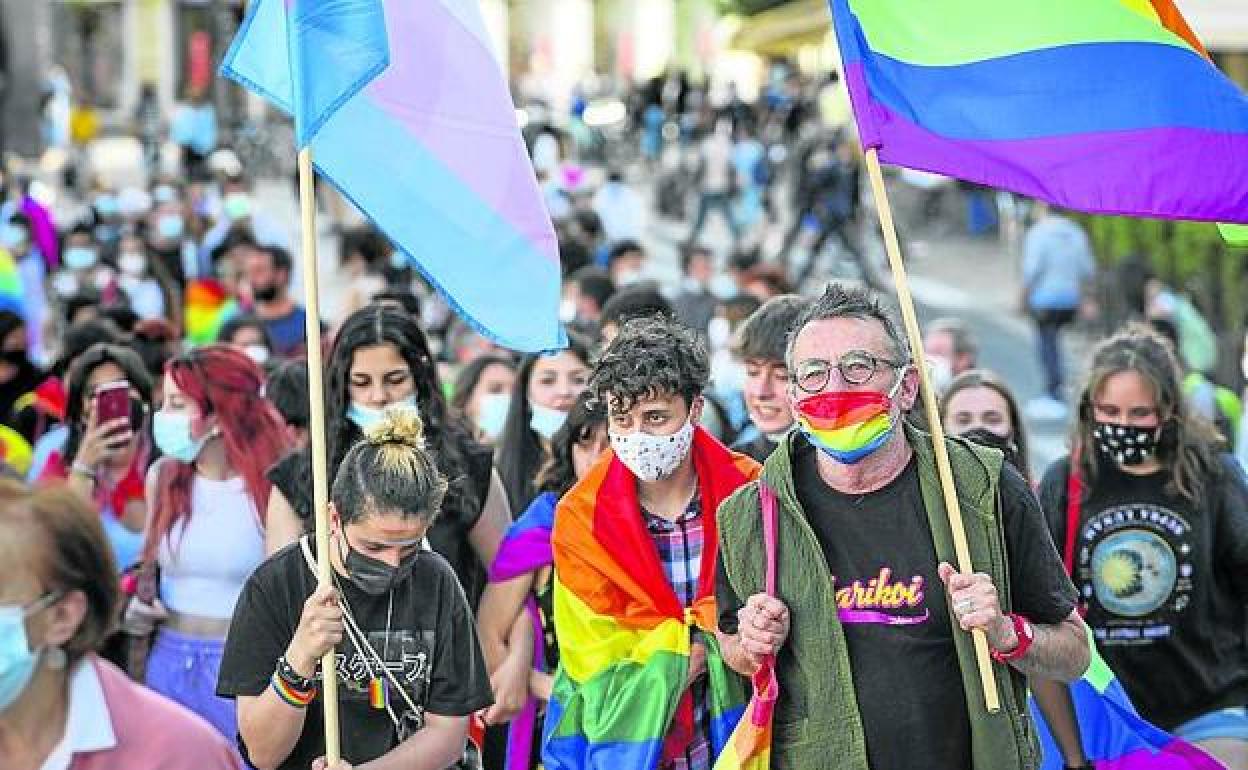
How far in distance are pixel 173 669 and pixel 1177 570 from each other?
291 centimetres

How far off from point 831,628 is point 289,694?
118 cm

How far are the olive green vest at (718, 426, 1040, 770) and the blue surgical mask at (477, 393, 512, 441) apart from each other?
3838mm

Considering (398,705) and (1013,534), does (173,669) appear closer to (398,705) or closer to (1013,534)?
(398,705)

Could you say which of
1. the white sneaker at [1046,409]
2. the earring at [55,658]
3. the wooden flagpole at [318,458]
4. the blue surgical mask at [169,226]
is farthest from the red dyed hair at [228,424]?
the blue surgical mask at [169,226]

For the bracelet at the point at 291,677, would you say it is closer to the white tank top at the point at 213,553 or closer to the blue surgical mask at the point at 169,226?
the white tank top at the point at 213,553

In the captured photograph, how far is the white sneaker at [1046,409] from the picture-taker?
60.0 feet

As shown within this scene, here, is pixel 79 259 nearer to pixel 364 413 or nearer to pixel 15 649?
pixel 364 413

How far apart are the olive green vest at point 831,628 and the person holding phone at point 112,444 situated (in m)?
3.11

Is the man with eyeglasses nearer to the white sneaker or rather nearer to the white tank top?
the white tank top

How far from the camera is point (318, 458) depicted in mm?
4941

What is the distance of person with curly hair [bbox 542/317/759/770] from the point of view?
217 inches

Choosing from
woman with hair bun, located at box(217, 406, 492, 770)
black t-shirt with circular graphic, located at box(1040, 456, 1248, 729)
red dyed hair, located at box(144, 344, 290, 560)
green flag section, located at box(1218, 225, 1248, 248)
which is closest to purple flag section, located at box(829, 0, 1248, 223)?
green flag section, located at box(1218, 225, 1248, 248)

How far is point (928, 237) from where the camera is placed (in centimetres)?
3195

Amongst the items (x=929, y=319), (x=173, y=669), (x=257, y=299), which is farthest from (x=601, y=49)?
(x=173, y=669)
